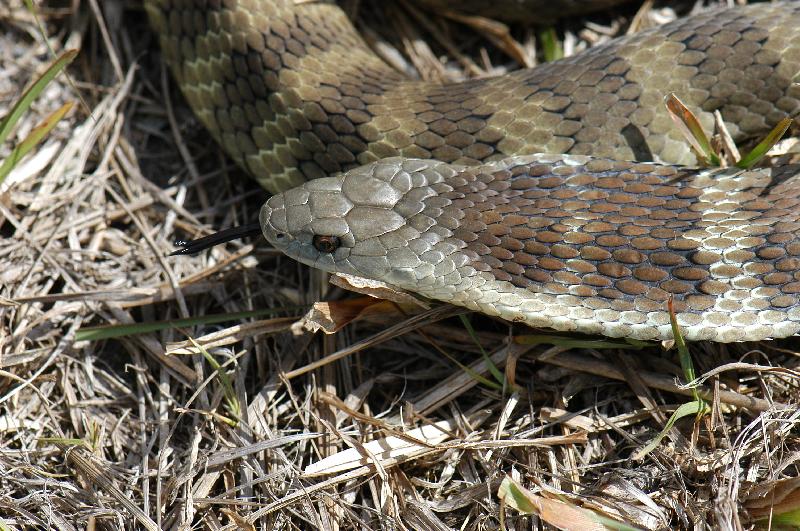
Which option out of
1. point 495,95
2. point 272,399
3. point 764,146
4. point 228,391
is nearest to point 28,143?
point 228,391

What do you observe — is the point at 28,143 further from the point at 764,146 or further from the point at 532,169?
the point at 764,146

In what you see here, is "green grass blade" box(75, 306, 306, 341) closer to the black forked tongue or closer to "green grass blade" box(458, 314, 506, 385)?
the black forked tongue

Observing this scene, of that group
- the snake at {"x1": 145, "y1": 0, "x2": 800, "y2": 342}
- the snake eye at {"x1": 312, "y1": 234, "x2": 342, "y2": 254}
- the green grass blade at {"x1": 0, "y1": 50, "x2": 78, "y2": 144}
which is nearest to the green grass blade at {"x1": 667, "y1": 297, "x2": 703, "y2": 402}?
the snake at {"x1": 145, "y1": 0, "x2": 800, "y2": 342}

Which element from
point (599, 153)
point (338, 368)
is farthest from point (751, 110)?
point (338, 368)

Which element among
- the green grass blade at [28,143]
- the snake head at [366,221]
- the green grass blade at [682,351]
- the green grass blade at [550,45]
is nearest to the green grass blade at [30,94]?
the green grass blade at [28,143]

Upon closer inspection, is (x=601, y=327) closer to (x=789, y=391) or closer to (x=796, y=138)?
(x=789, y=391)
